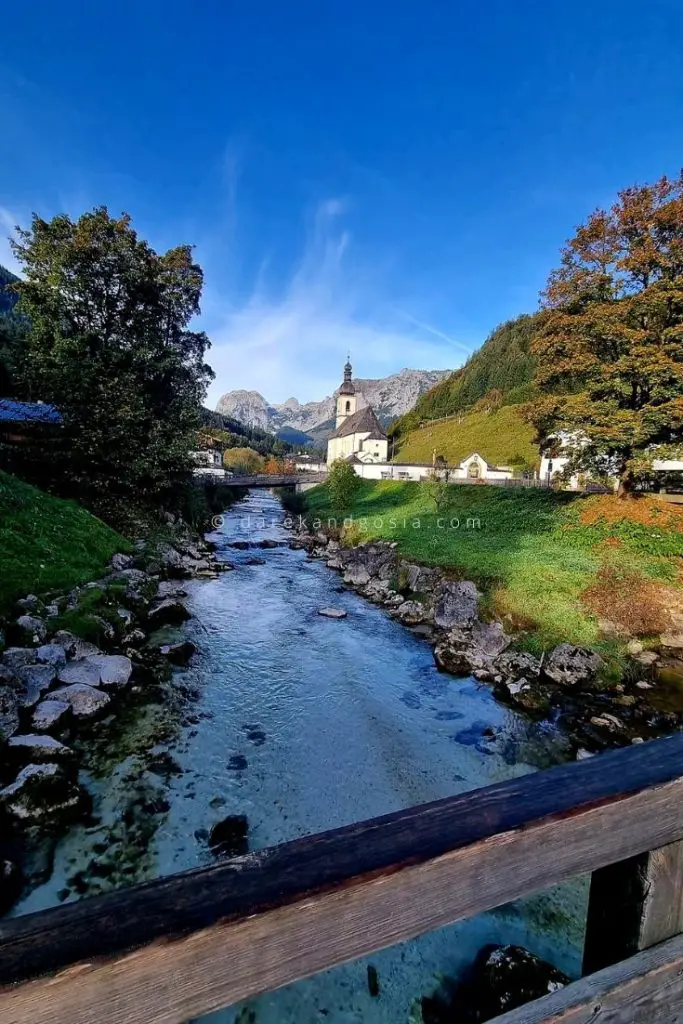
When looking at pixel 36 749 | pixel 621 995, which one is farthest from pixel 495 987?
pixel 36 749

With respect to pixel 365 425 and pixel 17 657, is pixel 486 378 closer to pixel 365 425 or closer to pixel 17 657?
pixel 365 425

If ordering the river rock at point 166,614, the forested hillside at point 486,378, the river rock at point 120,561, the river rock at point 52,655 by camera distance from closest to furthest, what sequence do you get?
1. the river rock at point 52,655
2. the river rock at point 166,614
3. the river rock at point 120,561
4. the forested hillside at point 486,378

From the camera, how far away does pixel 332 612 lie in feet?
54.4

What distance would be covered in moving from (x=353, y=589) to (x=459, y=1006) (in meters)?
15.6

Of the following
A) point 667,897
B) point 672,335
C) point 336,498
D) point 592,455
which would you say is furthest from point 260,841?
point 336,498

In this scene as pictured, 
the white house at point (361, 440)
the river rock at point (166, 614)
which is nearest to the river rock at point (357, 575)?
the river rock at point (166, 614)

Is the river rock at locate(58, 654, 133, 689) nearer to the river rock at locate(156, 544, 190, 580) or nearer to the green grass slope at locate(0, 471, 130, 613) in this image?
the green grass slope at locate(0, 471, 130, 613)

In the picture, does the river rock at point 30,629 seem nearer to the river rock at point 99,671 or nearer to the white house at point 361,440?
the river rock at point 99,671

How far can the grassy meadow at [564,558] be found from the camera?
1337 cm

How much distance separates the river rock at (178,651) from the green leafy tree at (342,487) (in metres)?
29.1

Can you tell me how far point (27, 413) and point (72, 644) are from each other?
2159cm

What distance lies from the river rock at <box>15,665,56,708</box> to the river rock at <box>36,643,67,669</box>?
17 cm

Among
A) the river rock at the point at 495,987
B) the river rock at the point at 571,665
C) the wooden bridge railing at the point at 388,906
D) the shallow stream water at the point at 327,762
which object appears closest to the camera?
the wooden bridge railing at the point at 388,906

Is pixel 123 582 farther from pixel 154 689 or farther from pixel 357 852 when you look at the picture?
pixel 357 852
